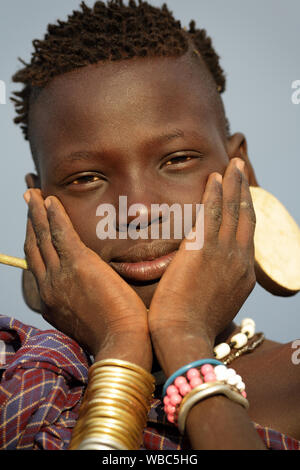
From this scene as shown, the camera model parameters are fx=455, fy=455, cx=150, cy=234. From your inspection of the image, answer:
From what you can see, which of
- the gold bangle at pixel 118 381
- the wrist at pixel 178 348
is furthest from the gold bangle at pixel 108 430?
the wrist at pixel 178 348

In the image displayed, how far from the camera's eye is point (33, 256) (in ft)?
6.52

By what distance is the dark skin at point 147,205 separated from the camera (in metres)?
1.64

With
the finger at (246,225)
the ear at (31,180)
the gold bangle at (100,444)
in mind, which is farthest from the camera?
the ear at (31,180)

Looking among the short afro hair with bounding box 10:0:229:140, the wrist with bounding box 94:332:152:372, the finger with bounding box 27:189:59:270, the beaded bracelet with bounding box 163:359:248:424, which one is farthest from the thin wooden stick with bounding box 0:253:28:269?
the beaded bracelet with bounding box 163:359:248:424

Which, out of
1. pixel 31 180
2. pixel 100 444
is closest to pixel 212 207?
pixel 100 444

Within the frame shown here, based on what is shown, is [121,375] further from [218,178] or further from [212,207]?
[218,178]

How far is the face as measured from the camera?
1790 mm

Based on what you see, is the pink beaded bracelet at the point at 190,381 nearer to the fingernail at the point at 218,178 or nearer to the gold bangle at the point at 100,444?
the gold bangle at the point at 100,444

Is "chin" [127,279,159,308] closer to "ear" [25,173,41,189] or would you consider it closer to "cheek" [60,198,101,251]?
"cheek" [60,198,101,251]

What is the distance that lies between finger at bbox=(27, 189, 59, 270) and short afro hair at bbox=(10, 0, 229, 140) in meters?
0.54
